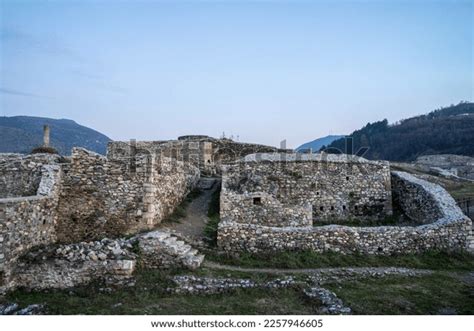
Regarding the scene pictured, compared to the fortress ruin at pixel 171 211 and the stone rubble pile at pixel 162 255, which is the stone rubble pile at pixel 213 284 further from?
the fortress ruin at pixel 171 211

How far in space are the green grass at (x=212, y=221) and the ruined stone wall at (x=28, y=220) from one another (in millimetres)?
5375

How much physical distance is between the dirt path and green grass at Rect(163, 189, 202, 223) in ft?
0.46

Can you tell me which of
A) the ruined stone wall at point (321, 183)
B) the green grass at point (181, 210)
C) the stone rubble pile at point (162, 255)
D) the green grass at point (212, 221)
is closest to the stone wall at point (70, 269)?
the stone rubble pile at point (162, 255)

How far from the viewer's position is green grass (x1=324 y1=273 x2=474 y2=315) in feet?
27.5

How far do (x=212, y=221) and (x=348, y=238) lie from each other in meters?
5.69

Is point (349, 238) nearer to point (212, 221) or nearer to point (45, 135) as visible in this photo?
point (212, 221)

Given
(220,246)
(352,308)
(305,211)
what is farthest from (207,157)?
(352,308)

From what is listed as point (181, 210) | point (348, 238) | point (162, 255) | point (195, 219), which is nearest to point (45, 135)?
point (181, 210)

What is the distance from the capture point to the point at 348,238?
491 inches

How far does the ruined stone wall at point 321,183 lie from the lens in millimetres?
17281

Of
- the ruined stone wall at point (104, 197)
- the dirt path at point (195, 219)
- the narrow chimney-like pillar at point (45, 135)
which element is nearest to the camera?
the ruined stone wall at point (104, 197)

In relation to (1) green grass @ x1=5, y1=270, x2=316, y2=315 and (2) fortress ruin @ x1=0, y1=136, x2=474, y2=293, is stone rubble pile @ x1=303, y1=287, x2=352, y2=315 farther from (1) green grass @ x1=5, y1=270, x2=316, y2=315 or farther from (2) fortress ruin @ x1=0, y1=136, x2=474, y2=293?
(2) fortress ruin @ x1=0, y1=136, x2=474, y2=293

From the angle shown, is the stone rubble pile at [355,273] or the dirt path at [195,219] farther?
the dirt path at [195,219]

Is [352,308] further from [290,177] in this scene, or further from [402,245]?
[290,177]
